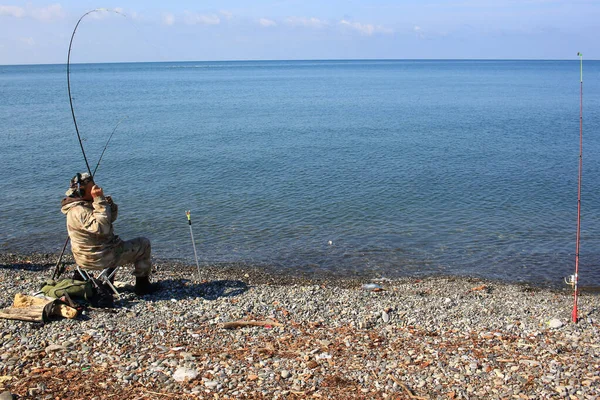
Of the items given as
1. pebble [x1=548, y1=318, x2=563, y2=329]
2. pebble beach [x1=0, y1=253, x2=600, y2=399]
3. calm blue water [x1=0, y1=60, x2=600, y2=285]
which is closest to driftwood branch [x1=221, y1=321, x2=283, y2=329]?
pebble beach [x1=0, y1=253, x2=600, y2=399]

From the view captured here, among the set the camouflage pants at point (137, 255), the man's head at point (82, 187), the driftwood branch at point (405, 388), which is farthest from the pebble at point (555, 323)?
the man's head at point (82, 187)

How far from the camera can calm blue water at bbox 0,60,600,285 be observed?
16.5m

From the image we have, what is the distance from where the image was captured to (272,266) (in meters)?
15.6

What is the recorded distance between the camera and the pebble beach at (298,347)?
7.19 metres

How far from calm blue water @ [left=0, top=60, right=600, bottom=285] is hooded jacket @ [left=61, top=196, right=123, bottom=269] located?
636 centimetres

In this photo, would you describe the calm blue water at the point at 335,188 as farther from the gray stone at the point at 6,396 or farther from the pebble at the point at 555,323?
the gray stone at the point at 6,396

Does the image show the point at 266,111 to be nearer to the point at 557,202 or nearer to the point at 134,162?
the point at 134,162

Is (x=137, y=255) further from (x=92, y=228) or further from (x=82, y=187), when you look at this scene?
(x=82, y=187)

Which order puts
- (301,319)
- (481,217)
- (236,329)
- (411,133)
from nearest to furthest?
(236,329) → (301,319) → (481,217) → (411,133)

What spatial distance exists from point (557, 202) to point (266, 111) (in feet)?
111

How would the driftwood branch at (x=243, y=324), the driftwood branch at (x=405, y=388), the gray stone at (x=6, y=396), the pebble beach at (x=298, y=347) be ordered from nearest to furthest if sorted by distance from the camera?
1. the gray stone at (x=6, y=396)
2. the driftwood branch at (x=405, y=388)
3. the pebble beach at (x=298, y=347)
4. the driftwood branch at (x=243, y=324)

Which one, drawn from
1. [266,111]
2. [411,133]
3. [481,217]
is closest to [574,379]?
[481,217]

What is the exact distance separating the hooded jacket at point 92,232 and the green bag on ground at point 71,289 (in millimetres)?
359

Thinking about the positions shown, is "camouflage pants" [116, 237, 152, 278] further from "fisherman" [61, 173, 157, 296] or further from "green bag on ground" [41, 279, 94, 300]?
"green bag on ground" [41, 279, 94, 300]
